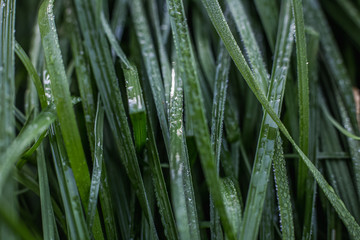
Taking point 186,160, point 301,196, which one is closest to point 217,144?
point 186,160

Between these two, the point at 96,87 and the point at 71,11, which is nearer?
the point at 96,87

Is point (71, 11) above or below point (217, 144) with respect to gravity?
above

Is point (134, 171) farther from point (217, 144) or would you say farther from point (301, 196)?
point (301, 196)

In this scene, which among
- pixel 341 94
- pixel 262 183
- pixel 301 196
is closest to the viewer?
pixel 262 183

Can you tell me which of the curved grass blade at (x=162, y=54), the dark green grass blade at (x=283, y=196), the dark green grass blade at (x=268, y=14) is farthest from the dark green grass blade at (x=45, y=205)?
the dark green grass blade at (x=268, y=14)

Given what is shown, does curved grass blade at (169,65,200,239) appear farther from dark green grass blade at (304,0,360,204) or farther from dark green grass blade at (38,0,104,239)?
dark green grass blade at (304,0,360,204)

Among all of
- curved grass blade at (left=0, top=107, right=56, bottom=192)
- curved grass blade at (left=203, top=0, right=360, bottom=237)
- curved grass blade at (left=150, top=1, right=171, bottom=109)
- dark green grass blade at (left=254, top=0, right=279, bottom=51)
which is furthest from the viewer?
dark green grass blade at (left=254, top=0, right=279, bottom=51)

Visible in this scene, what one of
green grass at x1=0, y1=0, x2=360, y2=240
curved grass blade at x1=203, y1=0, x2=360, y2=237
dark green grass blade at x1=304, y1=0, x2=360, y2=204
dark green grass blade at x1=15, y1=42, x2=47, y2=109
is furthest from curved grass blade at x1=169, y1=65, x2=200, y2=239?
dark green grass blade at x1=304, y1=0, x2=360, y2=204
